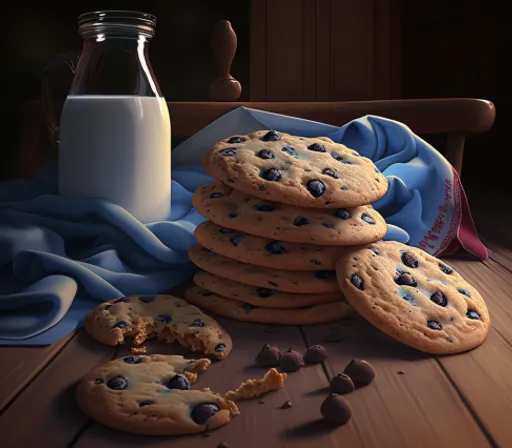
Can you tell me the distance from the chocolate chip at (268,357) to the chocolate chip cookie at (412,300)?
0.12 m

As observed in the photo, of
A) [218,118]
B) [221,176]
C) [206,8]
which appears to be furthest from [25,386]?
[206,8]

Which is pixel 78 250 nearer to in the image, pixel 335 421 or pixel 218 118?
pixel 218 118

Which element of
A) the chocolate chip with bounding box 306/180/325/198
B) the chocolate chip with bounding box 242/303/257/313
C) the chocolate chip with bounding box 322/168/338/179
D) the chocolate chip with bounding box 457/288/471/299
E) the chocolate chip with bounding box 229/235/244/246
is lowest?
the chocolate chip with bounding box 242/303/257/313

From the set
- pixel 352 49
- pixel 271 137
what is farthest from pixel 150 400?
pixel 352 49

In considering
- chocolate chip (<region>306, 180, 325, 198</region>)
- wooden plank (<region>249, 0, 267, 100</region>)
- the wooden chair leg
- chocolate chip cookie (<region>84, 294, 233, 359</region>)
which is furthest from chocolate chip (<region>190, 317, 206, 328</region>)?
wooden plank (<region>249, 0, 267, 100</region>)

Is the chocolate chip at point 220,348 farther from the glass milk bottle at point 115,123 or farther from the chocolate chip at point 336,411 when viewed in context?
the glass milk bottle at point 115,123

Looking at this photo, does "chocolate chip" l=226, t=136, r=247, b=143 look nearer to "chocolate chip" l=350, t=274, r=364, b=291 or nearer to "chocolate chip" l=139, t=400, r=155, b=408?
"chocolate chip" l=350, t=274, r=364, b=291

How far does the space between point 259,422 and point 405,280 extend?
32 centimetres

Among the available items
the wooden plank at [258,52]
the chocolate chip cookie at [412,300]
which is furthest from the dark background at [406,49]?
the chocolate chip cookie at [412,300]

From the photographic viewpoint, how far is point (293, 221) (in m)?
0.82

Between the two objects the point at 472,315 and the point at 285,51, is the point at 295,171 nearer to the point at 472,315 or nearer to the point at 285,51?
the point at 472,315

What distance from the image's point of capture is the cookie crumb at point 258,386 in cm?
61

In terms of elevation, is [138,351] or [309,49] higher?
[309,49]

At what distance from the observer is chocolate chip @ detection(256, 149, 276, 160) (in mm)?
881
